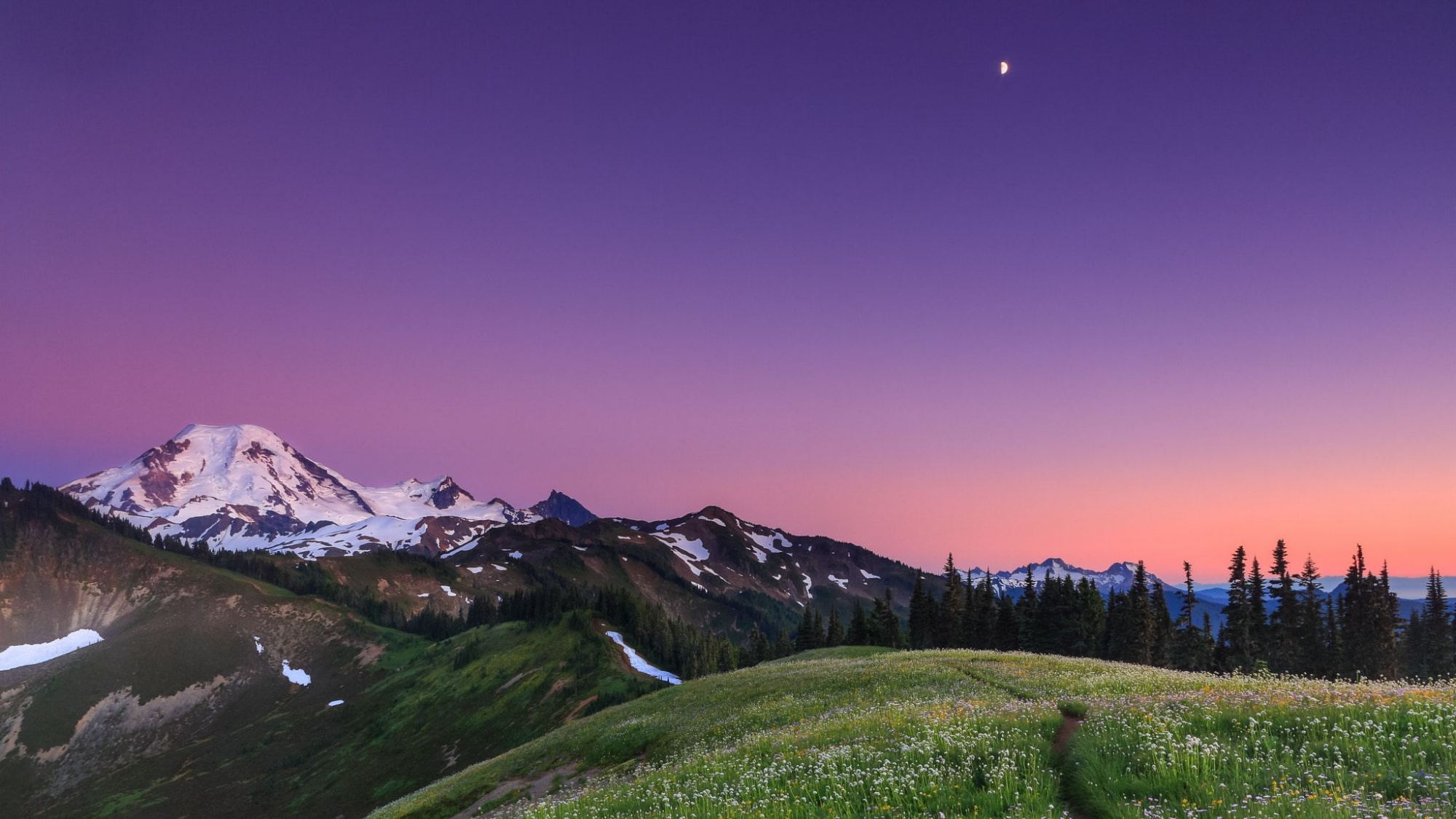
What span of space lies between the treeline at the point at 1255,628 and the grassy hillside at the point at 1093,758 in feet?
221

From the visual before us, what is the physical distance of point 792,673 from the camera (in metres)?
39.5

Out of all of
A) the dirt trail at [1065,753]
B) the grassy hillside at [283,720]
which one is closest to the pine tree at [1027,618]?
the grassy hillside at [283,720]

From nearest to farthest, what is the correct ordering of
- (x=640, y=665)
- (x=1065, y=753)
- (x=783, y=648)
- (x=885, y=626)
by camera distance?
(x=1065, y=753)
(x=885, y=626)
(x=640, y=665)
(x=783, y=648)

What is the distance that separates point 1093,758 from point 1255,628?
3621 inches

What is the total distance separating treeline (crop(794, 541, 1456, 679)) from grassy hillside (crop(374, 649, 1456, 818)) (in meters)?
67.2

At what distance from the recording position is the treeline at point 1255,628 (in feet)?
243

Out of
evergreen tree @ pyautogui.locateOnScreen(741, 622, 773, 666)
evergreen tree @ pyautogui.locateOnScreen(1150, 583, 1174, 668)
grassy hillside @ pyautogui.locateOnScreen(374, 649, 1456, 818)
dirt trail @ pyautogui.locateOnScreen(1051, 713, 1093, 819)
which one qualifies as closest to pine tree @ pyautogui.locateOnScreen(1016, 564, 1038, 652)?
evergreen tree @ pyautogui.locateOnScreen(1150, 583, 1174, 668)

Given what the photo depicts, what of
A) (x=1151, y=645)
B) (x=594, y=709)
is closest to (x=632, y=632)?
(x=594, y=709)

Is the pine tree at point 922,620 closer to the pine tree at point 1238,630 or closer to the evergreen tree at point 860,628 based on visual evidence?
the evergreen tree at point 860,628

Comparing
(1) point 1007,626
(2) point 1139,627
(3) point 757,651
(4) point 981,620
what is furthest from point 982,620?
(3) point 757,651

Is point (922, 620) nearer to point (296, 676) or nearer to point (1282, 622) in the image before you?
point (1282, 622)

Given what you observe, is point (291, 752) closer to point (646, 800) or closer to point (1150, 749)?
point (646, 800)

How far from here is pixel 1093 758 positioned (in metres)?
10.2

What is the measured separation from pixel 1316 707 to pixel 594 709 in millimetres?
103980
